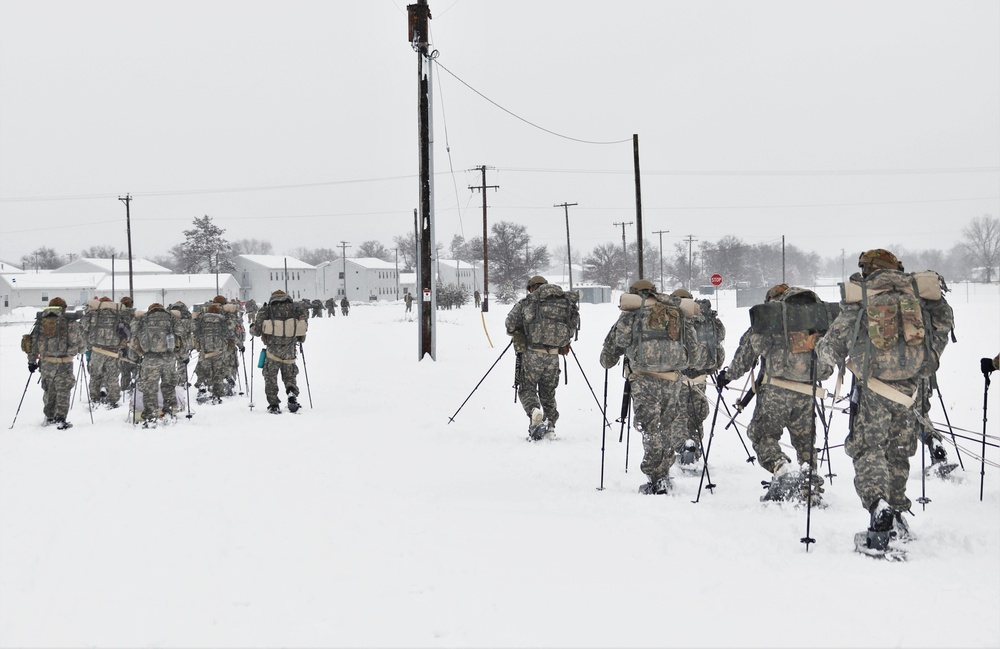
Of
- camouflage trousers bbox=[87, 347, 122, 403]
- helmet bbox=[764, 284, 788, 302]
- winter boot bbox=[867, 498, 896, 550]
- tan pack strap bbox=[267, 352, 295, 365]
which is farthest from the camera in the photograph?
camouflage trousers bbox=[87, 347, 122, 403]

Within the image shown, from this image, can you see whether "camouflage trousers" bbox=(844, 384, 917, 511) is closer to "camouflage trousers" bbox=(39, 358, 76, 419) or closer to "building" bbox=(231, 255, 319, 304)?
"camouflage trousers" bbox=(39, 358, 76, 419)

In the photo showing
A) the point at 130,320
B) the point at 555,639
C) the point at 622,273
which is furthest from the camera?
the point at 622,273

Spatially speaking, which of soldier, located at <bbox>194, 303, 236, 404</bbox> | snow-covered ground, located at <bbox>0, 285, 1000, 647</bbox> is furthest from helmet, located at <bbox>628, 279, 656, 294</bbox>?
soldier, located at <bbox>194, 303, 236, 404</bbox>

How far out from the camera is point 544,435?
8.76 meters

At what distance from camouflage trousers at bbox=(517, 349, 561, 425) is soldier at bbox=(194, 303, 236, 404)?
20.7 ft

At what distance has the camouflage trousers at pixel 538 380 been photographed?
8750 millimetres

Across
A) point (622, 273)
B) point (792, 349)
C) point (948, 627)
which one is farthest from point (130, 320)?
point (622, 273)

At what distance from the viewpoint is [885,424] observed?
185 inches

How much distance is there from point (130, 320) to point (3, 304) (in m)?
78.7

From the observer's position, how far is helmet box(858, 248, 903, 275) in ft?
15.9

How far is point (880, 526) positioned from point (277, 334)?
873 cm

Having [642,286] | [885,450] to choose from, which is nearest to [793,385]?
[885,450]

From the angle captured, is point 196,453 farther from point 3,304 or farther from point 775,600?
point 3,304

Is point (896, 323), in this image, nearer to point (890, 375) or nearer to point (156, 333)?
point (890, 375)
